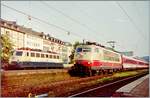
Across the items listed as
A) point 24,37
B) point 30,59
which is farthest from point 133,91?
point 24,37

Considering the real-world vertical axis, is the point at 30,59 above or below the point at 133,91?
above

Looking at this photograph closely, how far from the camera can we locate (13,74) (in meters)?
23.4

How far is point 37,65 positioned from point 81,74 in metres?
10.2

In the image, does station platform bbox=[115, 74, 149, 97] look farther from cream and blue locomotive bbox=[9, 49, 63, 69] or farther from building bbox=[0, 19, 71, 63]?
building bbox=[0, 19, 71, 63]

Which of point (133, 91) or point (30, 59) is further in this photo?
point (30, 59)

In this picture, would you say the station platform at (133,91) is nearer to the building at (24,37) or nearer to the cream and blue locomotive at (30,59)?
the cream and blue locomotive at (30,59)

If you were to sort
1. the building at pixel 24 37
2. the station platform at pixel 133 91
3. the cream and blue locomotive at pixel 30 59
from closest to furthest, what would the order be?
the station platform at pixel 133 91
the cream and blue locomotive at pixel 30 59
the building at pixel 24 37

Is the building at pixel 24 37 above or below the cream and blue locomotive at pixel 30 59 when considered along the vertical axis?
above

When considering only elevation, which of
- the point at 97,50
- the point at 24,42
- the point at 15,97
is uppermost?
the point at 24,42

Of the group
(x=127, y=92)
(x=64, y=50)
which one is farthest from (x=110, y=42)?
(x=64, y=50)

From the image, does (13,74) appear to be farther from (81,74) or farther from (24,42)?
(24,42)

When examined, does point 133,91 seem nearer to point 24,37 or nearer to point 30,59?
point 30,59

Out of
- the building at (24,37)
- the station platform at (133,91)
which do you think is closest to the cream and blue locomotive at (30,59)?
the station platform at (133,91)

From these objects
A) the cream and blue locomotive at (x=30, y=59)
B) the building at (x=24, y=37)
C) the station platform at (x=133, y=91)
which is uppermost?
the building at (x=24, y=37)
